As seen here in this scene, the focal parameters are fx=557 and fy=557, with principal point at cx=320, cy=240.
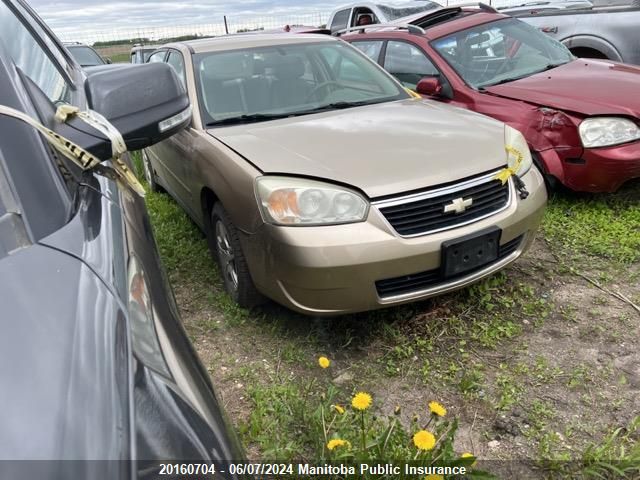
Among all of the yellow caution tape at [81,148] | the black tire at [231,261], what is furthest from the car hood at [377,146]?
the yellow caution tape at [81,148]

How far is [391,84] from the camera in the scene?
151 inches

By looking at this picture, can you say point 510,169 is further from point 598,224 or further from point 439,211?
point 598,224

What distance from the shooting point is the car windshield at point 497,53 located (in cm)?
455

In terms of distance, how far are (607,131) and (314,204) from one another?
236 cm

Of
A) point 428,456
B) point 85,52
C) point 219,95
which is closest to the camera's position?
point 428,456

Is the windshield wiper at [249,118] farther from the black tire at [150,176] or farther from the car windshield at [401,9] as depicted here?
the car windshield at [401,9]

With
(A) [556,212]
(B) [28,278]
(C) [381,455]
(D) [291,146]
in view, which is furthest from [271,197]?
(A) [556,212]

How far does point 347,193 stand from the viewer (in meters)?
2.46

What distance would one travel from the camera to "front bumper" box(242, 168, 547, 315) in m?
2.40

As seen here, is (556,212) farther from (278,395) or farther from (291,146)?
(278,395)

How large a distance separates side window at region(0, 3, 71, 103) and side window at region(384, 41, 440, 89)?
325 cm

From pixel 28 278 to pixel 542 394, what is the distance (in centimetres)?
210

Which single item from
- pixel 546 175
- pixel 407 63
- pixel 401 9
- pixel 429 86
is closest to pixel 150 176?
pixel 407 63

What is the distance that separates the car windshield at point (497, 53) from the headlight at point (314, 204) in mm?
2463
